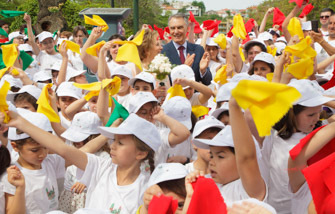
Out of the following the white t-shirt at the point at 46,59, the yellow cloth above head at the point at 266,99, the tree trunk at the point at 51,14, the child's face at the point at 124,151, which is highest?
the yellow cloth above head at the point at 266,99

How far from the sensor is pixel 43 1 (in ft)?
58.9

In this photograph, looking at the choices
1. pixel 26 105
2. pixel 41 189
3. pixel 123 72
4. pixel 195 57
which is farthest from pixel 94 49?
pixel 41 189

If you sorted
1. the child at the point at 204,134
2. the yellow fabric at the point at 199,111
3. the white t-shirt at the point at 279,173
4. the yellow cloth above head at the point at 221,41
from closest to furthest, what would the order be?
the white t-shirt at the point at 279,173
the child at the point at 204,134
the yellow fabric at the point at 199,111
the yellow cloth above head at the point at 221,41

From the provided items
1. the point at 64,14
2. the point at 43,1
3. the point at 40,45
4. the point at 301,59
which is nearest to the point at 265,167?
the point at 301,59

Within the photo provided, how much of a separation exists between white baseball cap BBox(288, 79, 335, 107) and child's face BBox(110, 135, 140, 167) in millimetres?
1222

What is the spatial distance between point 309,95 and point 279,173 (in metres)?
0.61

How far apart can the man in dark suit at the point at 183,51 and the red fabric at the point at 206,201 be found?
4.14 meters

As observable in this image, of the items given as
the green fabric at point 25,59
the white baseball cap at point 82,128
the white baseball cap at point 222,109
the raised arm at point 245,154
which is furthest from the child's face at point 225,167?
the green fabric at point 25,59

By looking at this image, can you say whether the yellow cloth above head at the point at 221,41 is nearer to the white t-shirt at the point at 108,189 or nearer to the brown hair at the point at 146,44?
the brown hair at the point at 146,44

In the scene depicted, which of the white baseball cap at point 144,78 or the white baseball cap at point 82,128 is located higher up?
the white baseball cap at point 144,78

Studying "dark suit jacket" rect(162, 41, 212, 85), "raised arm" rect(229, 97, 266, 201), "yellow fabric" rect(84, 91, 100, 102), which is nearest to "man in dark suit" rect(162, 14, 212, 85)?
"dark suit jacket" rect(162, 41, 212, 85)

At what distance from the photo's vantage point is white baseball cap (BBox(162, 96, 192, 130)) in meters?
4.30

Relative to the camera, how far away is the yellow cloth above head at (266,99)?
6.59 feet

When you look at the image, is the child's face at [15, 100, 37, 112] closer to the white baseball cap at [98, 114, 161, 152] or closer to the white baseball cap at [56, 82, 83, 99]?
the white baseball cap at [56, 82, 83, 99]
